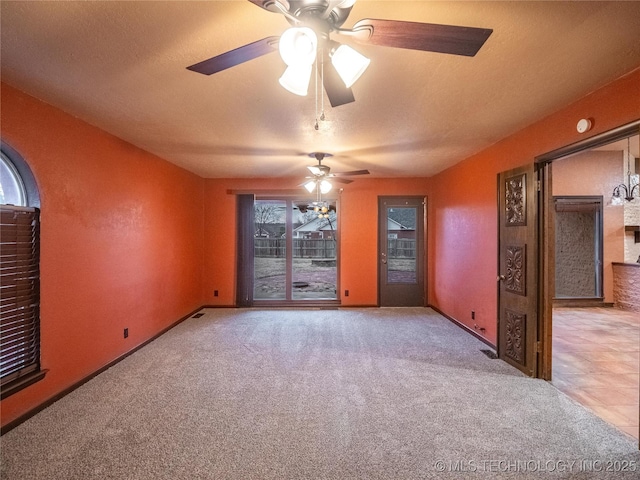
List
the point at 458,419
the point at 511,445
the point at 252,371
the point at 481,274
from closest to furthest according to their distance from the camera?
1. the point at 511,445
2. the point at 458,419
3. the point at 252,371
4. the point at 481,274

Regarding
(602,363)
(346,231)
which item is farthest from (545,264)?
(346,231)

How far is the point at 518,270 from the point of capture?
3.13 meters

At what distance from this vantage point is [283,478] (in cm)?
171

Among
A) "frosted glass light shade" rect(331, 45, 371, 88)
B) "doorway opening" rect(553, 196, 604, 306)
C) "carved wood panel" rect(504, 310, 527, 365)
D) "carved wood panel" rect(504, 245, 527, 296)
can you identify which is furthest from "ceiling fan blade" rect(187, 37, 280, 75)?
"doorway opening" rect(553, 196, 604, 306)

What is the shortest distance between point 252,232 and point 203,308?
5.49 ft

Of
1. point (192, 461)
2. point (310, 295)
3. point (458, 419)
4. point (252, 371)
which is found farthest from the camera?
point (310, 295)

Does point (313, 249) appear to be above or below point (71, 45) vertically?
below

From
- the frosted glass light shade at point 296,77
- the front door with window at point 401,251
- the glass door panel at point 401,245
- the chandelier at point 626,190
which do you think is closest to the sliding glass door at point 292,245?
the front door with window at point 401,251

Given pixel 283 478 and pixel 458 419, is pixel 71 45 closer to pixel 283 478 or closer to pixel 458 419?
pixel 283 478

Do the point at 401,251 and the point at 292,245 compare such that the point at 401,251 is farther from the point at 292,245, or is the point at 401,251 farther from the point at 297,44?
the point at 297,44

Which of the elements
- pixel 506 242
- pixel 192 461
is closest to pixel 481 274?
pixel 506 242

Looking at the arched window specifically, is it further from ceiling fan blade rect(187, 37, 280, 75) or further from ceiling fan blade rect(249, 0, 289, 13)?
ceiling fan blade rect(249, 0, 289, 13)

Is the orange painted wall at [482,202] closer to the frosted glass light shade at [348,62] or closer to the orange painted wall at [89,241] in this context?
the frosted glass light shade at [348,62]

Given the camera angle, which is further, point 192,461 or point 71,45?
point 192,461
